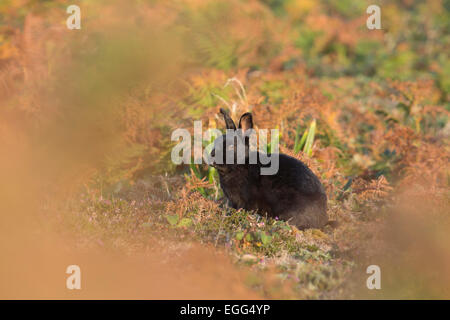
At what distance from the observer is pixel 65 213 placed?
14.7 ft

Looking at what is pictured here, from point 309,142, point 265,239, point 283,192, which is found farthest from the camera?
point 309,142

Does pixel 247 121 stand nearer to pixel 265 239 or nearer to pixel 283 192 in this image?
pixel 283 192

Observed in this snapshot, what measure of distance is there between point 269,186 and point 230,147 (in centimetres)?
55

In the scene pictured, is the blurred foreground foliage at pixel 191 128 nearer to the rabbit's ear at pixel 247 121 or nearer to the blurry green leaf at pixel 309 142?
the blurry green leaf at pixel 309 142

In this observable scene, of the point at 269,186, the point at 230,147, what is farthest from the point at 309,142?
the point at 230,147

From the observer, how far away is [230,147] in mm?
4387

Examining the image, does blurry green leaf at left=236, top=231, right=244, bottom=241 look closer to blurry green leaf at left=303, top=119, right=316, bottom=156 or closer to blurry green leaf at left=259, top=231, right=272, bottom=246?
blurry green leaf at left=259, top=231, right=272, bottom=246

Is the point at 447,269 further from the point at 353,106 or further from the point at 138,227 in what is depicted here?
the point at 353,106

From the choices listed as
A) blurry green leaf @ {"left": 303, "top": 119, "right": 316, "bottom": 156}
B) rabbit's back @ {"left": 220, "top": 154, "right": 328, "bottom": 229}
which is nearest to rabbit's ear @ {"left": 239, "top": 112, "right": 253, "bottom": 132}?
rabbit's back @ {"left": 220, "top": 154, "right": 328, "bottom": 229}

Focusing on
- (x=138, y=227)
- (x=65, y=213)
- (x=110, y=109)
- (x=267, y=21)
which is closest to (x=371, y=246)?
(x=138, y=227)

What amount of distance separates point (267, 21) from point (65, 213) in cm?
755

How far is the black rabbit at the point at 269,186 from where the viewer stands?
436 cm

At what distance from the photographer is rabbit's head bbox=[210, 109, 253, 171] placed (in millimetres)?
4348

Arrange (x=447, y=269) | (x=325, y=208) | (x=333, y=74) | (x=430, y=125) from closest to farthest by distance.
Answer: (x=447, y=269), (x=325, y=208), (x=430, y=125), (x=333, y=74)
